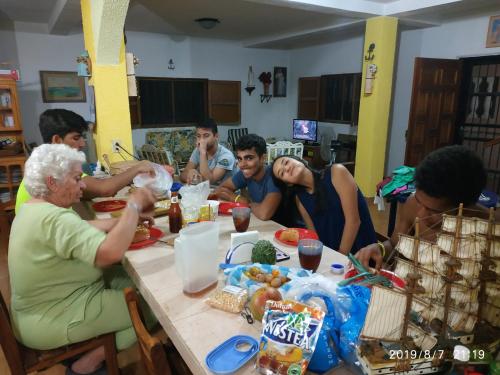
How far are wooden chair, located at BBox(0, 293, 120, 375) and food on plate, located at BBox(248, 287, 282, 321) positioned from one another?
80cm

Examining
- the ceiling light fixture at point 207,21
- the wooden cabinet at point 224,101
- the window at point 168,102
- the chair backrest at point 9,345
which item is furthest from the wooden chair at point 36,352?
the wooden cabinet at point 224,101

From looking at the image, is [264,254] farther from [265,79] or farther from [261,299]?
[265,79]

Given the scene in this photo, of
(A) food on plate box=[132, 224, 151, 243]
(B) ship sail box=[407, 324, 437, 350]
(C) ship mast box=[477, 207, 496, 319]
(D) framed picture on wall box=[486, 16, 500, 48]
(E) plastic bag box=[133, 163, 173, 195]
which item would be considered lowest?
(A) food on plate box=[132, 224, 151, 243]

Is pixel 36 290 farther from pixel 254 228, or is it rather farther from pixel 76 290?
pixel 254 228

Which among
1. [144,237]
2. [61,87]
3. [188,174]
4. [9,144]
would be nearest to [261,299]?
[144,237]

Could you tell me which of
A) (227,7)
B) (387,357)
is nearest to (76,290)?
(387,357)

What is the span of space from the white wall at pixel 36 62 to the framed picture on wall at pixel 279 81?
12.4 feet

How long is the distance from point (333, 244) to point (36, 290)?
1.37m

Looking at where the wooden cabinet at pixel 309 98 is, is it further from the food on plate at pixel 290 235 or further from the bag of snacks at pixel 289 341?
the bag of snacks at pixel 289 341

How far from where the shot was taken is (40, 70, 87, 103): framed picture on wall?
5.41 meters

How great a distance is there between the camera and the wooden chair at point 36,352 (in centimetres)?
123

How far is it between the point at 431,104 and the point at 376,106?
0.74m

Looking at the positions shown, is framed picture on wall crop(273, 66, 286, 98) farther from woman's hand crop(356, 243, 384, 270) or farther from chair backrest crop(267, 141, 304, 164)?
woman's hand crop(356, 243, 384, 270)

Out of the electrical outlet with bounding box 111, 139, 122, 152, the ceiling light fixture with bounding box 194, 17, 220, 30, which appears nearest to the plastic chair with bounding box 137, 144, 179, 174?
the electrical outlet with bounding box 111, 139, 122, 152
